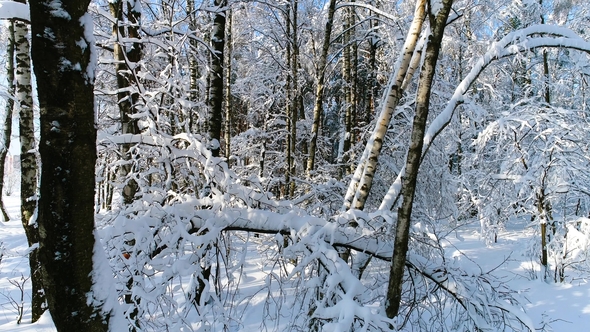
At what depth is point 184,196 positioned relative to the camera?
291 centimetres

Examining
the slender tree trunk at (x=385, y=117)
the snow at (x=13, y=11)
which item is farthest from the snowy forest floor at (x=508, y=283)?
the snow at (x=13, y=11)

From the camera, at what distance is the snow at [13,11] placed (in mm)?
2517

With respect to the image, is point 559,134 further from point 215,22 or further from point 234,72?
point 234,72

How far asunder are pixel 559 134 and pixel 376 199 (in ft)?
12.6

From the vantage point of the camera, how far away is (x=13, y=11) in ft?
8.48

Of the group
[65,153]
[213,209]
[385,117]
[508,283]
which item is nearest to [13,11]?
[65,153]

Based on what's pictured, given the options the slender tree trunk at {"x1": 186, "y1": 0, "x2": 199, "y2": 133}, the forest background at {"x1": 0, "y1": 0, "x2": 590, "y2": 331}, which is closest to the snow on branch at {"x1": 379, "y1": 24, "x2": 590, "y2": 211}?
the forest background at {"x1": 0, "y1": 0, "x2": 590, "y2": 331}

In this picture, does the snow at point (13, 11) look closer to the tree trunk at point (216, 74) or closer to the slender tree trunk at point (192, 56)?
the slender tree trunk at point (192, 56)

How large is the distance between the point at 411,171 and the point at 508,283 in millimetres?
6567

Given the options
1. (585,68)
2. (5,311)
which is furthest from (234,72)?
(585,68)

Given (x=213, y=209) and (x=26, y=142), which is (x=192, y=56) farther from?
(x=213, y=209)

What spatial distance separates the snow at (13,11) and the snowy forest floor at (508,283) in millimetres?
1932

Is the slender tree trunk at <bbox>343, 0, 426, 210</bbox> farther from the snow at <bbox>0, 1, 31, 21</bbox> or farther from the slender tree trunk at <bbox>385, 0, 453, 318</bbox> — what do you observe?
the snow at <bbox>0, 1, 31, 21</bbox>

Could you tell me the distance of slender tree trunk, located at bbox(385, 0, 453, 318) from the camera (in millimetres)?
2588
